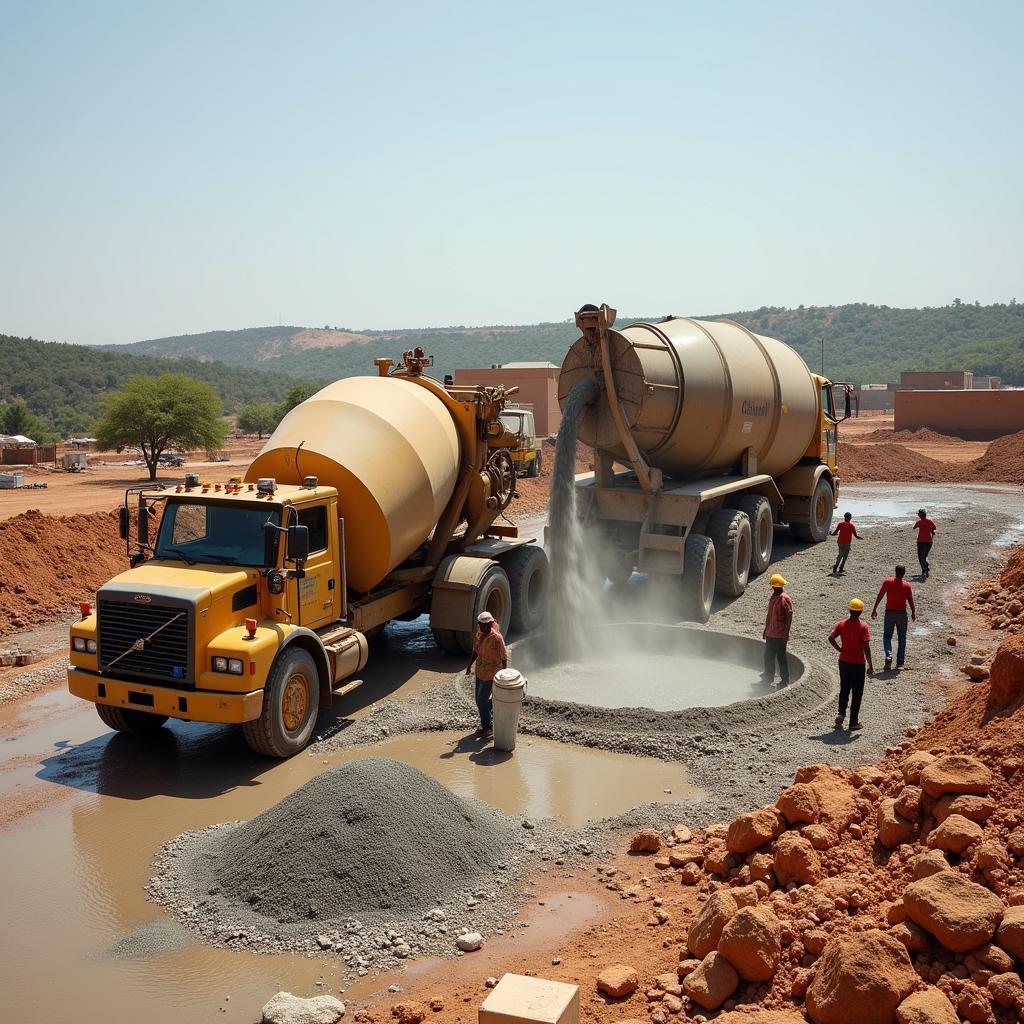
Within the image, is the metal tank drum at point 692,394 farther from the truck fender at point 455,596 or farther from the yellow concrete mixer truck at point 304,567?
the truck fender at point 455,596

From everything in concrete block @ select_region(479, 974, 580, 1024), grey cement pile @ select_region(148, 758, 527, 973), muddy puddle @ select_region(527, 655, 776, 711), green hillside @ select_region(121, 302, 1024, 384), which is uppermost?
green hillside @ select_region(121, 302, 1024, 384)

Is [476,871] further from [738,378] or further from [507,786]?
[738,378]

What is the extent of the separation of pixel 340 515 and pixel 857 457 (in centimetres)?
3286

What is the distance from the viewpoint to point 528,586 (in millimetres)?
14195

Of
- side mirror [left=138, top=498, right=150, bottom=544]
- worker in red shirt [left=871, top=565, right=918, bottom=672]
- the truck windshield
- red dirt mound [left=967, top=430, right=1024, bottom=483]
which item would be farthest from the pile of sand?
red dirt mound [left=967, top=430, right=1024, bottom=483]

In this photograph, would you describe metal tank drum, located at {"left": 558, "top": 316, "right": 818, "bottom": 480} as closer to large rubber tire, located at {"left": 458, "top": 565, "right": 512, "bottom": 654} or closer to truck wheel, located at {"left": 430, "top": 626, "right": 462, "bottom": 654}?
large rubber tire, located at {"left": 458, "top": 565, "right": 512, "bottom": 654}

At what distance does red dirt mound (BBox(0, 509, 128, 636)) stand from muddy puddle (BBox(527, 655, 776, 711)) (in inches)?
329

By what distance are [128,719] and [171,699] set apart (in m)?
1.42

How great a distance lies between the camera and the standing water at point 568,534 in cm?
1435

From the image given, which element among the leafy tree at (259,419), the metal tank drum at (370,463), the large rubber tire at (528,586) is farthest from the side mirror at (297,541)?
the leafy tree at (259,419)

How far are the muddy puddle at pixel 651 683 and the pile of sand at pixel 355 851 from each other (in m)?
4.17

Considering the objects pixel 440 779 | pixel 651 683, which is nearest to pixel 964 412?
pixel 651 683

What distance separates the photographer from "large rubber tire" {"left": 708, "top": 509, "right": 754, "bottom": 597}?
15.8m

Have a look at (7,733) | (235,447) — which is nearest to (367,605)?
(7,733)
